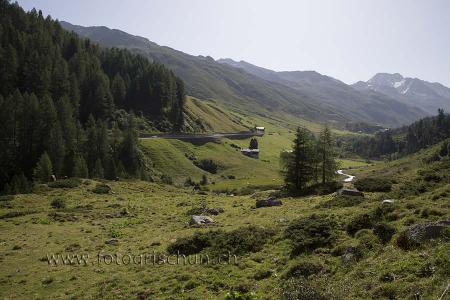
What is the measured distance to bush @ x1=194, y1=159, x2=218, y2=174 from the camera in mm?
121250

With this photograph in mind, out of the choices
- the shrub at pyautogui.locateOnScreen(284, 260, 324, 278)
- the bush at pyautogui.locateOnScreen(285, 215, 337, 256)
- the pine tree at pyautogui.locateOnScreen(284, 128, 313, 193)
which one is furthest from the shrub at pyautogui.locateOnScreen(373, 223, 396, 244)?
the pine tree at pyautogui.locateOnScreen(284, 128, 313, 193)

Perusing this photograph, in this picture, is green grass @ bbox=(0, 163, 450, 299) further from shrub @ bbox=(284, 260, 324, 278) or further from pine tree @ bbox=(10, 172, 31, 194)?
pine tree @ bbox=(10, 172, 31, 194)

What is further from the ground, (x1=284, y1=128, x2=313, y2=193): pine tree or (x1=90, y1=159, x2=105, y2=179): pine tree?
(x1=284, y1=128, x2=313, y2=193): pine tree

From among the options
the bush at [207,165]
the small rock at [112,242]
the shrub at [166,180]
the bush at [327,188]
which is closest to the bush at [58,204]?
the small rock at [112,242]

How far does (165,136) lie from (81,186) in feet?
231

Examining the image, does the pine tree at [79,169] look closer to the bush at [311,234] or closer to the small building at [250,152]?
the bush at [311,234]

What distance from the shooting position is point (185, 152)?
12619cm

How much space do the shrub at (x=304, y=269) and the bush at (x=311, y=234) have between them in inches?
108

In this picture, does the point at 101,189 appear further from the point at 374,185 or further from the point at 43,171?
the point at 374,185

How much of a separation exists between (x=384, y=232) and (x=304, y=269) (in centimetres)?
502

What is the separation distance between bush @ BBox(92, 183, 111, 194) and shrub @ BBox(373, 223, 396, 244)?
50633mm

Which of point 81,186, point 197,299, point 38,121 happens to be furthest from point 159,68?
point 197,299

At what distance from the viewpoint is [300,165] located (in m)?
56.3

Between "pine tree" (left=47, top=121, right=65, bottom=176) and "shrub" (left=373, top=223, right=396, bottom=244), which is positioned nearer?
"shrub" (left=373, top=223, right=396, bottom=244)
